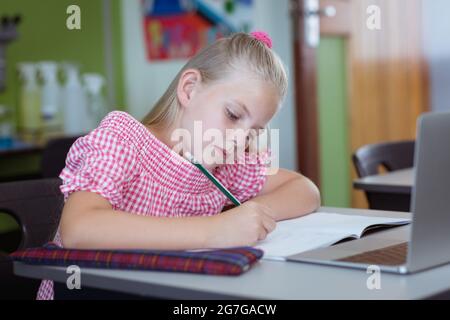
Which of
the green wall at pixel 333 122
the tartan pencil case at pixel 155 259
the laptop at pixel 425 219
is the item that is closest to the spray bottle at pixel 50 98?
the green wall at pixel 333 122

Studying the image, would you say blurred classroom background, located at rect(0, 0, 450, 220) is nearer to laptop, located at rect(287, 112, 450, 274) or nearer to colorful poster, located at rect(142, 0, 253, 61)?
colorful poster, located at rect(142, 0, 253, 61)

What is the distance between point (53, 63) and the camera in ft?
11.2

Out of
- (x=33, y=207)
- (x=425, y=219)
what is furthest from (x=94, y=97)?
(x=425, y=219)

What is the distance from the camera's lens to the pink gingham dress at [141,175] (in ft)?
3.54

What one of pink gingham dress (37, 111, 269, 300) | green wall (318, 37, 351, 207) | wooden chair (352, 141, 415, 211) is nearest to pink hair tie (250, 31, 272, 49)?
pink gingham dress (37, 111, 269, 300)

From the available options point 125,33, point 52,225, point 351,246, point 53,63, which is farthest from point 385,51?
point 351,246

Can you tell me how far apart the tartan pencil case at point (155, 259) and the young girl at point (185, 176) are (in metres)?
0.04

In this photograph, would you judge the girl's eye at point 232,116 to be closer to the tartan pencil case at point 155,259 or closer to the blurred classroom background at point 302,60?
the tartan pencil case at point 155,259

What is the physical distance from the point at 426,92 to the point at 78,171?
3013 mm

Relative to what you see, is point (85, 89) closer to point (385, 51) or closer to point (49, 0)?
point (49, 0)

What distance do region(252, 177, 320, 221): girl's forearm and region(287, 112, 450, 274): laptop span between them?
1.06 feet

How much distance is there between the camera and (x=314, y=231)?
112 centimetres

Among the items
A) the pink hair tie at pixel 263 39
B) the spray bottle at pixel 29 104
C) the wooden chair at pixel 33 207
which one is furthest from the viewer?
the spray bottle at pixel 29 104

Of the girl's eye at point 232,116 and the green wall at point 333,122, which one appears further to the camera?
the green wall at point 333,122
